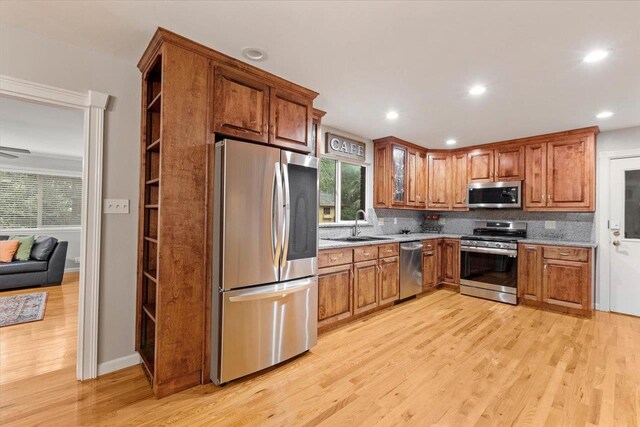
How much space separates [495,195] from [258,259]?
13.1 feet

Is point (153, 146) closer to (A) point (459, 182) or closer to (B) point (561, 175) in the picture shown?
(A) point (459, 182)

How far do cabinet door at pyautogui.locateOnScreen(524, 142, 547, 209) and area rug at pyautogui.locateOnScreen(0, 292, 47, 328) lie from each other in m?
6.53

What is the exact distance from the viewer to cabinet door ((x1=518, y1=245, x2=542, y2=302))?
3928 millimetres

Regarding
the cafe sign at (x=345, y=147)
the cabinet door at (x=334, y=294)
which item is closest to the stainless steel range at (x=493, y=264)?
the cafe sign at (x=345, y=147)

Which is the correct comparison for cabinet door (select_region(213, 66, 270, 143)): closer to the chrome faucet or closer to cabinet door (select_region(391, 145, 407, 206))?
the chrome faucet

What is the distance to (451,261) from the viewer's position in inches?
189

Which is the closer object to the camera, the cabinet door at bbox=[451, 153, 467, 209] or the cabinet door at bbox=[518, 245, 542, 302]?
the cabinet door at bbox=[518, 245, 542, 302]

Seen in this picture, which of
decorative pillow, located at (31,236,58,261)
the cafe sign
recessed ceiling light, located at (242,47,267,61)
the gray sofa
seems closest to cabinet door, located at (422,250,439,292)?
the cafe sign

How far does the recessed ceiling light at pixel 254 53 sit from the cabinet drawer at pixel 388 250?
2456 millimetres

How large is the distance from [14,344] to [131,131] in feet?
7.54

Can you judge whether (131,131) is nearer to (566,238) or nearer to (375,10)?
(375,10)

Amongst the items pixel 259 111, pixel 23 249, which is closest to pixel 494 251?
pixel 259 111

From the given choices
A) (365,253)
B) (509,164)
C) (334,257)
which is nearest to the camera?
(334,257)

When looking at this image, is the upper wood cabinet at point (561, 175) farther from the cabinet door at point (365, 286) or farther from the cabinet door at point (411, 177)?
the cabinet door at point (365, 286)
